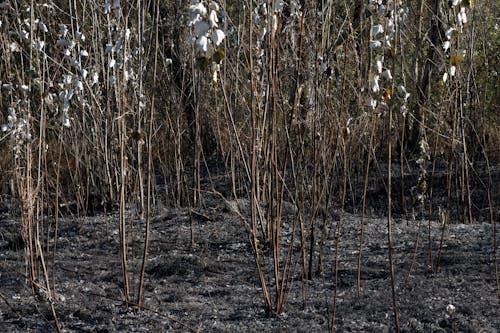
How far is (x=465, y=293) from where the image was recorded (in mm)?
3424

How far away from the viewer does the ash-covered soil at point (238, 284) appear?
3117 mm

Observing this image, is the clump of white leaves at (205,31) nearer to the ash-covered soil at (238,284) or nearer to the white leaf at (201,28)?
the white leaf at (201,28)

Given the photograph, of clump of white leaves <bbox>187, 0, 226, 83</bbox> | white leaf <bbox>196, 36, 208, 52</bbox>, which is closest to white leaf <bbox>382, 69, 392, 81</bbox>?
clump of white leaves <bbox>187, 0, 226, 83</bbox>

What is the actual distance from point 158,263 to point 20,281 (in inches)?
28.0

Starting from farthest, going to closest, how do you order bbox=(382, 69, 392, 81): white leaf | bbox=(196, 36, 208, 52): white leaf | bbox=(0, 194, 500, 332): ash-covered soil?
bbox=(0, 194, 500, 332): ash-covered soil, bbox=(382, 69, 392, 81): white leaf, bbox=(196, 36, 208, 52): white leaf

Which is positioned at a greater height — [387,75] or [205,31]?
[205,31]

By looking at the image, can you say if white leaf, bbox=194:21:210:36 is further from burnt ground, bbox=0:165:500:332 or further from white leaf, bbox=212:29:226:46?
burnt ground, bbox=0:165:500:332

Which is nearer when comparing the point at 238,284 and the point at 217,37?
the point at 217,37

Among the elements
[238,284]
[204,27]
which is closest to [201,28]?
[204,27]

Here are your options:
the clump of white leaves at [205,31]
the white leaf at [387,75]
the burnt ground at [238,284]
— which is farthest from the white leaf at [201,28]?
the burnt ground at [238,284]

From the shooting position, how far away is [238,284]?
12.1 ft

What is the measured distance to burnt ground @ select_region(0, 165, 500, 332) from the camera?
→ 10.2 ft

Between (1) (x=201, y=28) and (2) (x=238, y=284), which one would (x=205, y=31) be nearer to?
(1) (x=201, y=28)

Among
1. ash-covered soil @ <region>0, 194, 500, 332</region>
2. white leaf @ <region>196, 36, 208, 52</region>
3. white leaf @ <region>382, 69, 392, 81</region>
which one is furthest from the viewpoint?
ash-covered soil @ <region>0, 194, 500, 332</region>
